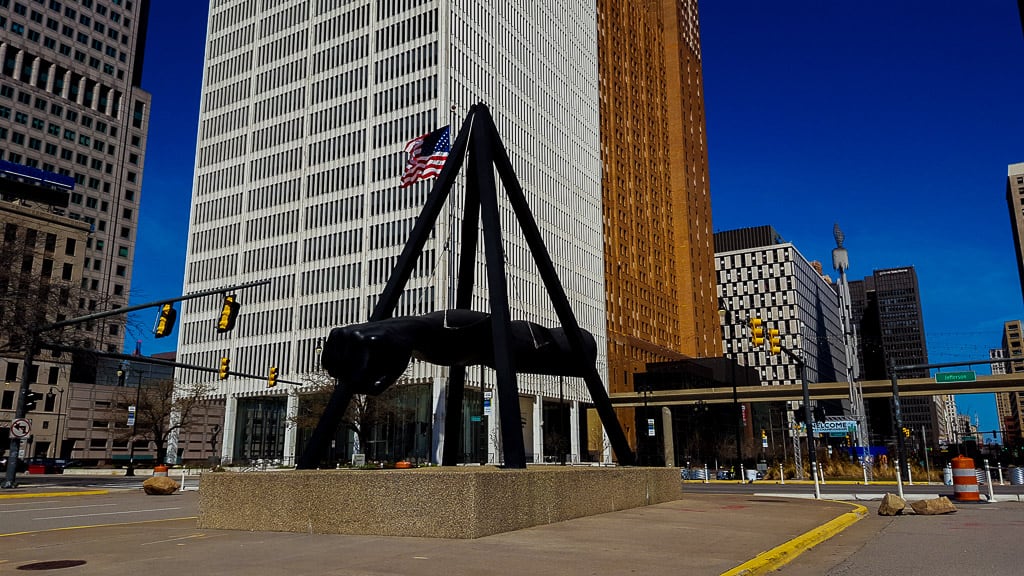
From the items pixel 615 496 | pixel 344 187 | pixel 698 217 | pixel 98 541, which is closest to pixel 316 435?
pixel 98 541

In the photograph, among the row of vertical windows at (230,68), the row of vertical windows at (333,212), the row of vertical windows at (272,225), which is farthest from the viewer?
the row of vertical windows at (230,68)

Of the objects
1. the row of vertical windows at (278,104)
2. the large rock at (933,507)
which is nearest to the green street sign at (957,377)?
the large rock at (933,507)

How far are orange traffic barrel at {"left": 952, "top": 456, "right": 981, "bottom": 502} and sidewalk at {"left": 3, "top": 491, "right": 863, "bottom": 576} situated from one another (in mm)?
10224

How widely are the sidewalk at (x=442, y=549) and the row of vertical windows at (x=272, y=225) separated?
70.1 metres

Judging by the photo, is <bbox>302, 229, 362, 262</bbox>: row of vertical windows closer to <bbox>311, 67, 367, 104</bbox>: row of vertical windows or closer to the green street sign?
<bbox>311, 67, 367, 104</bbox>: row of vertical windows

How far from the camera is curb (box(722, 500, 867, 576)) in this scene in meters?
8.86

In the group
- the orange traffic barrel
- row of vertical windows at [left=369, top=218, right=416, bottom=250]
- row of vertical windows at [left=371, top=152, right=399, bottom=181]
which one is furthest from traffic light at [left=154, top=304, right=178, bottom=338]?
row of vertical windows at [left=371, top=152, right=399, bottom=181]

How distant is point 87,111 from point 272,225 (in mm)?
68445

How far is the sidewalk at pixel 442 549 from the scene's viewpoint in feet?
28.5

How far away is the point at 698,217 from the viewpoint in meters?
143

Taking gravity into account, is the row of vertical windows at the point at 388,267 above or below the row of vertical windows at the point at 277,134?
below

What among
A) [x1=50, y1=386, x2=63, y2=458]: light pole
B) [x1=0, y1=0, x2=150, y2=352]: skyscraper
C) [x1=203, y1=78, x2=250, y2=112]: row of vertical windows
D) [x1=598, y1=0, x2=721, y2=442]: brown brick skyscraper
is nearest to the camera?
[x1=203, y1=78, x2=250, y2=112]: row of vertical windows

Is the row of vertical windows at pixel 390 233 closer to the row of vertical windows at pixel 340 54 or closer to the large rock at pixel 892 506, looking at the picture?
the row of vertical windows at pixel 340 54

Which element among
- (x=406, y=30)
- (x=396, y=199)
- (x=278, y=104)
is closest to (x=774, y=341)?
(x=396, y=199)
